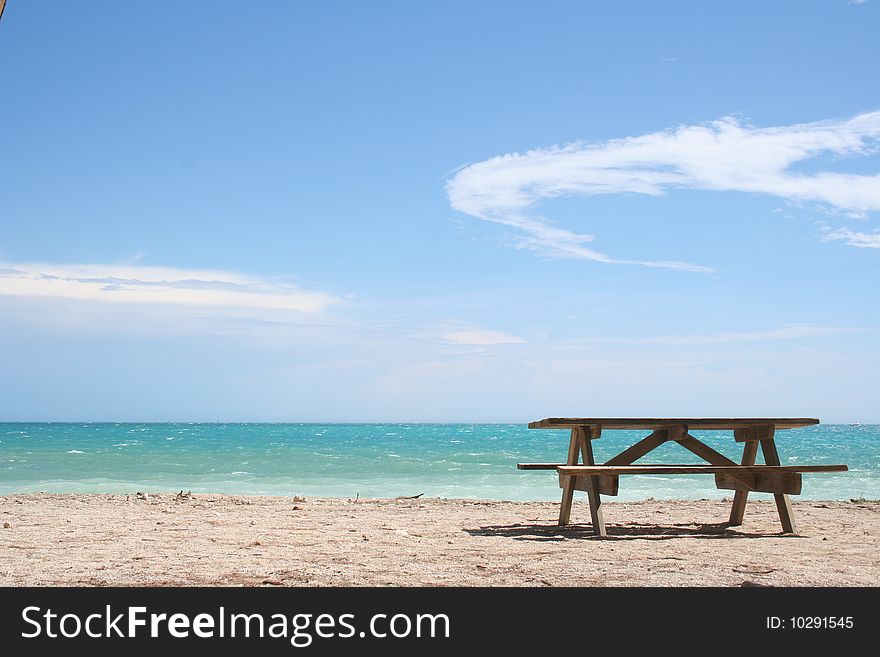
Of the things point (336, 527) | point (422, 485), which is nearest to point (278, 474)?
point (422, 485)

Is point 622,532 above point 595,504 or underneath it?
underneath

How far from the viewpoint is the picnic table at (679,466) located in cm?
752

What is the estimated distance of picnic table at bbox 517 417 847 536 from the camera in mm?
7523

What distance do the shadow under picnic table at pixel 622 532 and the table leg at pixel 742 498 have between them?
0.11 m

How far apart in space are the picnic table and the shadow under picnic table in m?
0.20

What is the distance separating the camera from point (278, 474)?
73.4 feet

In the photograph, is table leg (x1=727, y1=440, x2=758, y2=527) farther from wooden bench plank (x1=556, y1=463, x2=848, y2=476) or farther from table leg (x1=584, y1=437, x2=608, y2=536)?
table leg (x1=584, y1=437, x2=608, y2=536)

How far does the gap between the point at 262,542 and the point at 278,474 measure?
15766 mm

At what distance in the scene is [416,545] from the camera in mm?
6875

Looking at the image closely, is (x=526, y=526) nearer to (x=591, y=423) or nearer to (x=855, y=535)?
(x=591, y=423)

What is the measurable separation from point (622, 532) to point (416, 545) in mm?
2229
